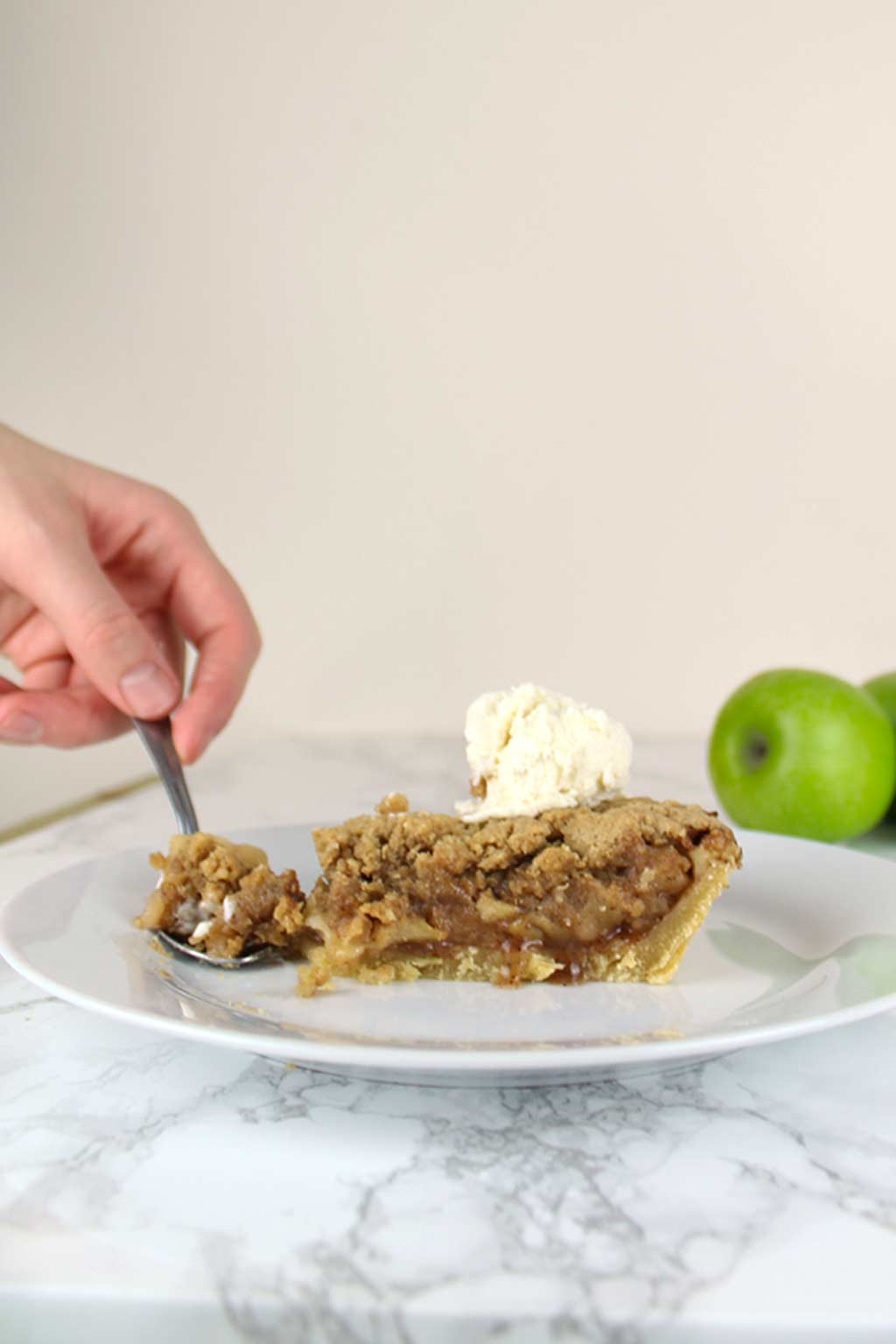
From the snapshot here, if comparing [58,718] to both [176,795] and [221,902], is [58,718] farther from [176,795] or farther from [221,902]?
[221,902]

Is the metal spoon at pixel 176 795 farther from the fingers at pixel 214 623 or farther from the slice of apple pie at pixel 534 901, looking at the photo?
the fingers at pixel 214 623

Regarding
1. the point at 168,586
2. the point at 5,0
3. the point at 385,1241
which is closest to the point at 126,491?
the point at 168,586

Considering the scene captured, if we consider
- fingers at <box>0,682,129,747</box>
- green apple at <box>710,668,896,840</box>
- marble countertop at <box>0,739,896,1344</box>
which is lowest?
green apple at <box>710,668,896,840</box>

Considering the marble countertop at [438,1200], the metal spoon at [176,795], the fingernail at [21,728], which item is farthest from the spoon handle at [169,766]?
the marble countertop at [438,1200]

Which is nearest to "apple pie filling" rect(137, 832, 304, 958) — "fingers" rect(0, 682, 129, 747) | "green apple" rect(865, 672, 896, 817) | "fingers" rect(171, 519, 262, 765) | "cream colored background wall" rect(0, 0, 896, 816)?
"fingers" rect(171, 519, 262, 765)

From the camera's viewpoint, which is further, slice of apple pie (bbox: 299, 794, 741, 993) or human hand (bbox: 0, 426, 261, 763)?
human hand (bbox: 0, 426, 261, 763)

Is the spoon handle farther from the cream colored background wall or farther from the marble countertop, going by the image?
the cream colored background wall
